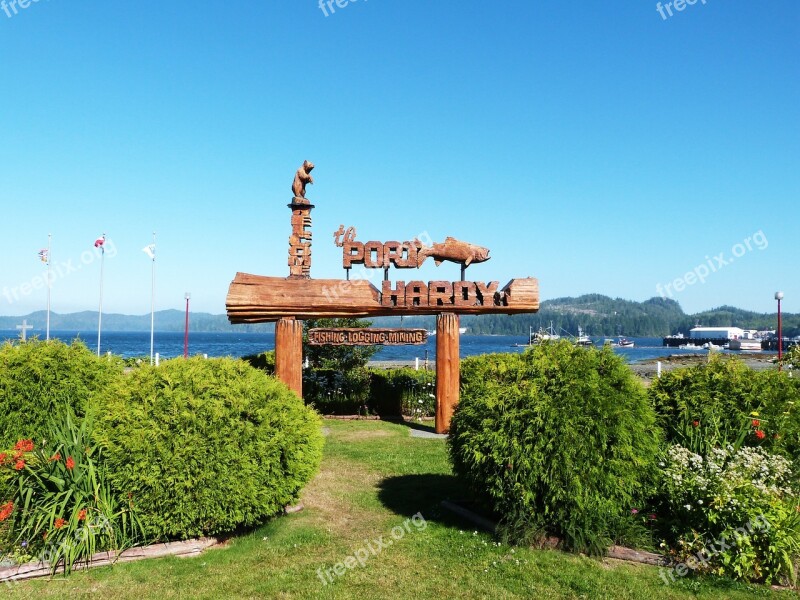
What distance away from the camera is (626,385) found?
6.26 m

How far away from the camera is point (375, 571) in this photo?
5539 mm

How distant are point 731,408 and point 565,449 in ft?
8.23

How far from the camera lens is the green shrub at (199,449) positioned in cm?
571

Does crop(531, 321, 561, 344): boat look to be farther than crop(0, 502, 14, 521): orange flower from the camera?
Yes

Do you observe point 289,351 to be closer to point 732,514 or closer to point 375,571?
point 375,571

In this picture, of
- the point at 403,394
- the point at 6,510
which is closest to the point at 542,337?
the point at 6,510

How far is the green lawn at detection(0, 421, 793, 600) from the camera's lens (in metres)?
5.02

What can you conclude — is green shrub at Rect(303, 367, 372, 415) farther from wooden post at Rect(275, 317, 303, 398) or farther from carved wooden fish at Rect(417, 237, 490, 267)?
carved wooden fish at Rect(417, 237, 490, 267)

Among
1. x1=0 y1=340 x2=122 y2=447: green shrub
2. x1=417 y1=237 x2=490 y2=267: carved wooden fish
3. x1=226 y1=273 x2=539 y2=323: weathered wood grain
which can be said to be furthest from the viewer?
x1=417 y1=237 x2=490 y2=267: carved wooden fish

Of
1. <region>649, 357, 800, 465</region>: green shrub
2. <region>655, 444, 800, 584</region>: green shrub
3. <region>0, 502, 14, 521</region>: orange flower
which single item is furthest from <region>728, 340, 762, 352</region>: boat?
<region>0, 502, 14, 521</region>: orange flower

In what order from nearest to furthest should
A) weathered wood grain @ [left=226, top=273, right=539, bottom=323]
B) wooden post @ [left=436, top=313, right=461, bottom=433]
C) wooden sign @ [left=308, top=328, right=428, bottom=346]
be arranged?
weathered wood grain @ [left=226, top=273, right=539, bottom=323], wooden post @ [left=436, top=313, right=461, bottom=433], wooden sign @ [left=308, top=328, right=428, bottom=346]

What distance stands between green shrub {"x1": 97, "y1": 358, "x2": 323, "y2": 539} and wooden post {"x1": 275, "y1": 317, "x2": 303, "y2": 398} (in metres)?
6.20

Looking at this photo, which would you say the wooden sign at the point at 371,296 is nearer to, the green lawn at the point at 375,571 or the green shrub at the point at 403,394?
the green shrub at the point at 403,394

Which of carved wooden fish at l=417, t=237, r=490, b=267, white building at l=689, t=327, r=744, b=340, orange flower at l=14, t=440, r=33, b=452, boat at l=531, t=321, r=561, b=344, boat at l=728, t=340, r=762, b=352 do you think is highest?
carved wooden fish at l=417, t=237, r=490, b=267
